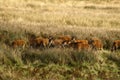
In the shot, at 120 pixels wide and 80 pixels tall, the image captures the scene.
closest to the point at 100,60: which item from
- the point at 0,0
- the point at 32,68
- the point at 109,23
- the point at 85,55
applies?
the point at 85,55

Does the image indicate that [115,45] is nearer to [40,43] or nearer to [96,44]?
[96,44]

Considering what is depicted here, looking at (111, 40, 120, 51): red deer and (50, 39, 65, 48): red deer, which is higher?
(50, 39, 65, 48): red deer

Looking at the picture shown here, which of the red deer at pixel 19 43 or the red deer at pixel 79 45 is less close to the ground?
the red deer at pixel 19 43

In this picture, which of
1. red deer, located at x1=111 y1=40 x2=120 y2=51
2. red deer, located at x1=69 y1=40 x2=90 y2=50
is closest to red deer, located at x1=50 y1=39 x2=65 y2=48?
red deer, located at x1=69 y1=40 x2=90 y2=50

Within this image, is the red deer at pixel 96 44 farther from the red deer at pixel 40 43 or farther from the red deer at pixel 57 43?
the red deer at pixel 40 43

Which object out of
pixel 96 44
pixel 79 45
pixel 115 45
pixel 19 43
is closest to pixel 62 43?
pixel 79 45

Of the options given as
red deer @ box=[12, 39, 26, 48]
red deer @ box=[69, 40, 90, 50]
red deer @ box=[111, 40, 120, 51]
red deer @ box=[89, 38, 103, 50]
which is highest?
red deer @ box=[12, 39, 26, 48]

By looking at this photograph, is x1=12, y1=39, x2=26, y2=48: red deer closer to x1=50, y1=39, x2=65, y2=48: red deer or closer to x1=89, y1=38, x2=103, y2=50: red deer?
x1=50, y1=39, x2=65, y2=48: red deer

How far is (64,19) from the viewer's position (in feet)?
65.3

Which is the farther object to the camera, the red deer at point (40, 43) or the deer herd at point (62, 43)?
the red deer at point (40, 43)

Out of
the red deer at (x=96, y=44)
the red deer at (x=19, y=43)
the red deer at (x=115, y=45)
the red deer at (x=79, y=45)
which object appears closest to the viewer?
the red deer at (x=79, y=45)

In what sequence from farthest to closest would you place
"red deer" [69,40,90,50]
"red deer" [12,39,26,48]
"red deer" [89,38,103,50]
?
"red deer" [89,38,103,50] < "red deer" [12,39,26,48] < "red deer" [69,40,90,50]

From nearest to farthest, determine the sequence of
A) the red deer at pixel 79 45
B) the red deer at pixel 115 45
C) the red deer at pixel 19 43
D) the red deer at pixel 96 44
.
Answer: the red deer at pixel 79 45 < the red deer at pixel 19 43 < the red deer at pixel 96 44 < the red deer at pixel 115 45

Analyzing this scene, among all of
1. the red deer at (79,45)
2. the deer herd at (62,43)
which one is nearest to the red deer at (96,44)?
the deer herd at (62,43)
